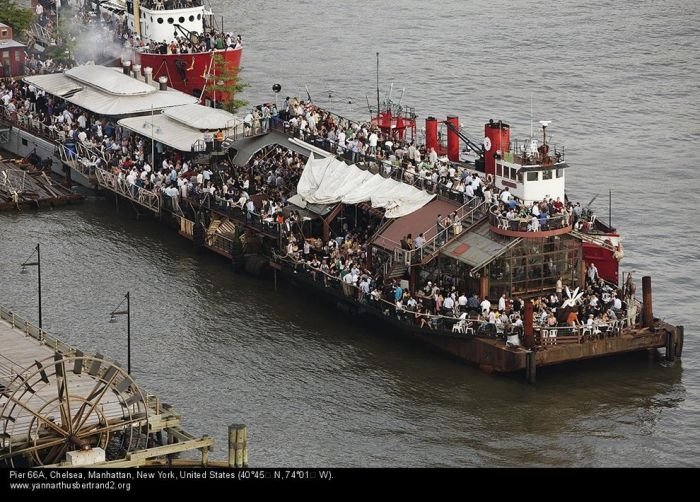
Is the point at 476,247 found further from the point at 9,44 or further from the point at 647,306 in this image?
the point at 9,44

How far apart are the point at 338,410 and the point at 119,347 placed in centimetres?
959

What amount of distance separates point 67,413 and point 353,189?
22847mm

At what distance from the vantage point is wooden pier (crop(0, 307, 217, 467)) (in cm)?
5559

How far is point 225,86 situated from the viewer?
101 metres

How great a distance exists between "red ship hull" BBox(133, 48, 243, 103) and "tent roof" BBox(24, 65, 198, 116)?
6.09 meters

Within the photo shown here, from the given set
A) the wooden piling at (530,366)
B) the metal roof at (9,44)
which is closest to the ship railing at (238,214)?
the wooden piling at (530,366)

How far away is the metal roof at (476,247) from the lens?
69.1 metres

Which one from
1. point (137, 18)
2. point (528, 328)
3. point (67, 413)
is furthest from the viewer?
point (137, 18)

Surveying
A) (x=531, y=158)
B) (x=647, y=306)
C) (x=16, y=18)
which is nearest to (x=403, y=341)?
(x=531, y=158)

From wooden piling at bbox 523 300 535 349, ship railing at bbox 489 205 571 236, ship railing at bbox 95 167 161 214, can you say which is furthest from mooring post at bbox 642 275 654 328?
ship railing at bbox 95 167 161 214

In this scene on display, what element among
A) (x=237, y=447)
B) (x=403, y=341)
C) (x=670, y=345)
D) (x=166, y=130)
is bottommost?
(x=403, y=341)

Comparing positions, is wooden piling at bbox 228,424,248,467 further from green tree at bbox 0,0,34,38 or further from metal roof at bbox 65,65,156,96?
green tree at bbox 0,0,34,38
